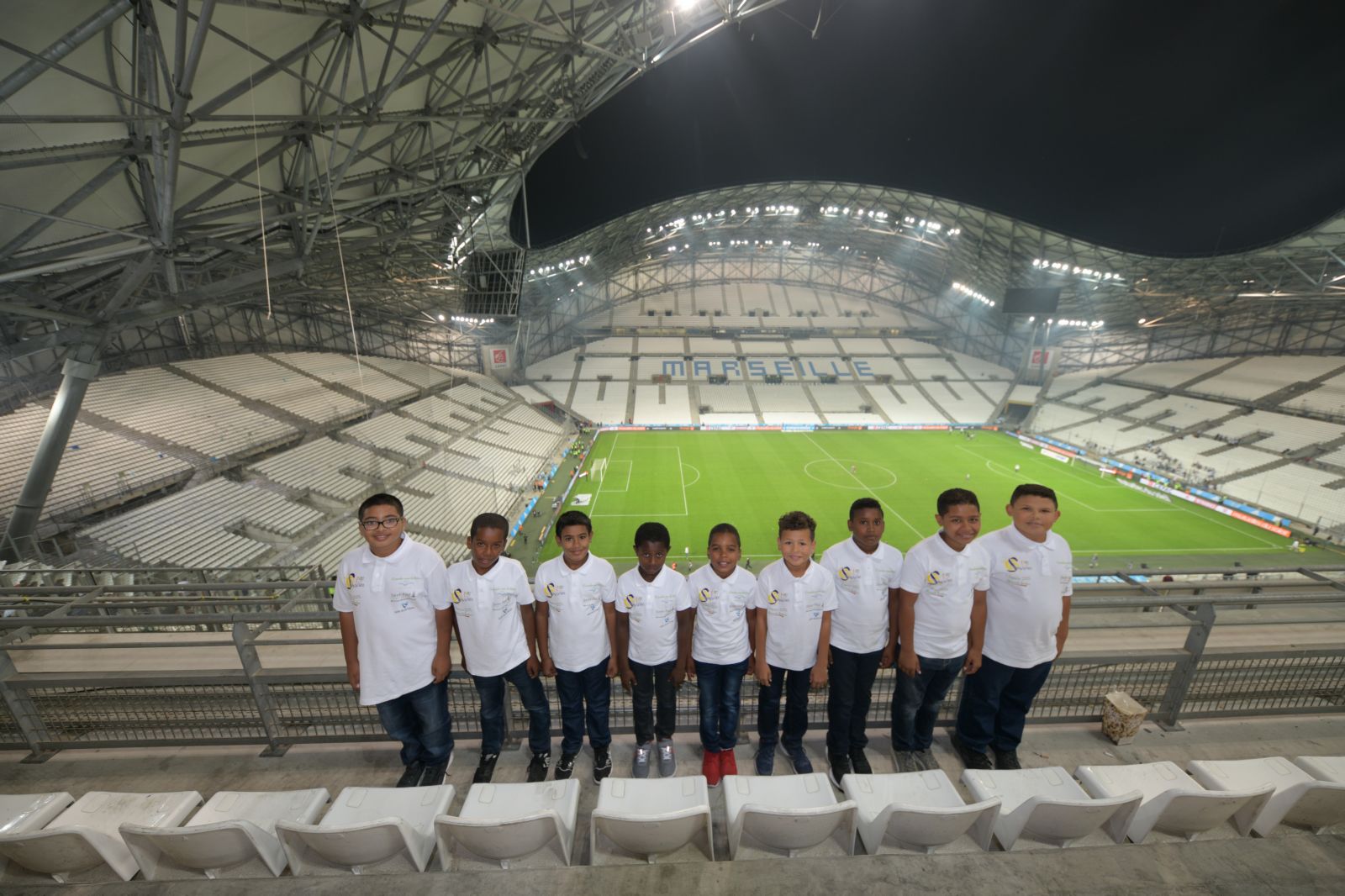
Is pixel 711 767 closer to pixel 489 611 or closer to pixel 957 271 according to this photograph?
pixel 489 611

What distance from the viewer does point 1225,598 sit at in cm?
382

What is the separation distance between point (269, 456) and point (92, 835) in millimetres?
→ 23341

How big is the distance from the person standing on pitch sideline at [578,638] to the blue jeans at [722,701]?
0.66 metres

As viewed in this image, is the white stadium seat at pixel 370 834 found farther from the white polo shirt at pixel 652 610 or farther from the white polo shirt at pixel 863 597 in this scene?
the white polo shirt at pixel 863 597

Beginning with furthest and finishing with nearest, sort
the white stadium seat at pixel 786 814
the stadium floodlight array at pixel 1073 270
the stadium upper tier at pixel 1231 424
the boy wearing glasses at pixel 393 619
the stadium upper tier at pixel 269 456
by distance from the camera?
the stadium floodlight array at pixel 1073 270 → the stadium upper tier at pixel 1231 424 → the stadium upper tier at pixel 269 456 → the boy wearing glasses at pixel 393 619 → the white stadium seat at pixel 786 814

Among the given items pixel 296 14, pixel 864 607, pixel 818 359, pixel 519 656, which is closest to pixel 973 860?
pixel 864 607

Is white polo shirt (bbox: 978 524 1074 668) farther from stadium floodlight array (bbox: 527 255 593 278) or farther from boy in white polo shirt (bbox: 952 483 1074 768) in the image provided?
stadium floodlight array (bbox: 527 255 593 278)

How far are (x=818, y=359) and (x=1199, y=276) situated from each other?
90.0 ft

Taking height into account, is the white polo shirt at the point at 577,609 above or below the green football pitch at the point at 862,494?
above

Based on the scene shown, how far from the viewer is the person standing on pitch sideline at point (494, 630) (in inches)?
131

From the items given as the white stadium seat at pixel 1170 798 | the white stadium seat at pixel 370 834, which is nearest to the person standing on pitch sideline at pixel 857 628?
the white stadium seat at pixel 1170 798

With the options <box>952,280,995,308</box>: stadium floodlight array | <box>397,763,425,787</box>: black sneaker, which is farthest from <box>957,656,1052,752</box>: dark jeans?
<box>952,280,995,308</box>: stadium floodlight array

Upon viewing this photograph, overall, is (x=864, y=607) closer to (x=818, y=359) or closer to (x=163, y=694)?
(x=163, y=694)

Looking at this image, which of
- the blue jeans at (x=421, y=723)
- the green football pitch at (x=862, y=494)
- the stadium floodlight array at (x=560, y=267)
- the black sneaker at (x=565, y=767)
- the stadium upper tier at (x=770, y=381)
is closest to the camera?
the blue jeans at (x=421, y=723)
